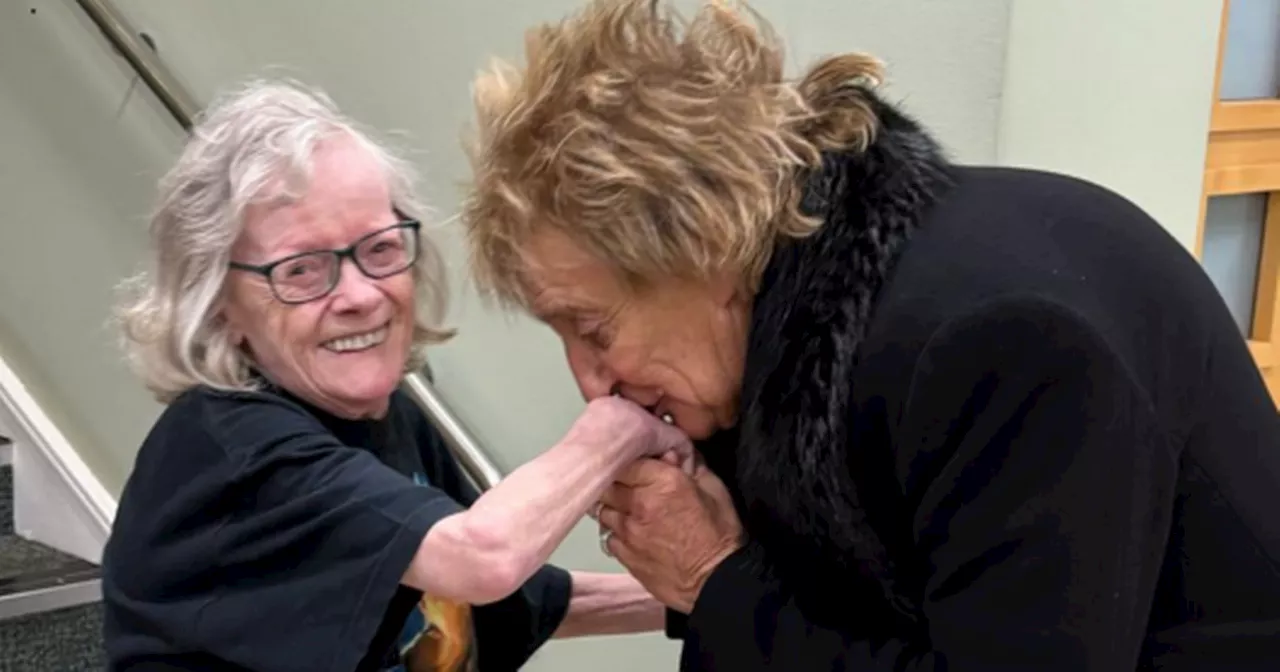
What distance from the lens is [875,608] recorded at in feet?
3.48

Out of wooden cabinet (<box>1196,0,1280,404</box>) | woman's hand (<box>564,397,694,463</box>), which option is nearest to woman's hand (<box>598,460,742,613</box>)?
woman's hand (<box>564,397,694,463</box>)

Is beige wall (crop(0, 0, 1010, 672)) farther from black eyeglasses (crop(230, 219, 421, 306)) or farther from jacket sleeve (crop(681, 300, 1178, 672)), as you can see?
jacket sleeve (crop(681, 300, 1178, 672))

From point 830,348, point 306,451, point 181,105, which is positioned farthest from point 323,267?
point 181,105

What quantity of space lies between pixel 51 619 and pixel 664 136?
1649 mm

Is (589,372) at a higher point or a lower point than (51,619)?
higher

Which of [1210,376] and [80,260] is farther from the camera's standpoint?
[80,260]

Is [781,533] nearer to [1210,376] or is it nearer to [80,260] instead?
[1210,376]

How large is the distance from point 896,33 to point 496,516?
82 cm

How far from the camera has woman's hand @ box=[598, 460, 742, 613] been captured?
47.4 inches

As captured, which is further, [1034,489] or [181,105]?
[181,105]

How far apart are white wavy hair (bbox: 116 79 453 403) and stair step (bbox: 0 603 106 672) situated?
993 millimetres

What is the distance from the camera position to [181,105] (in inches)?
89.9

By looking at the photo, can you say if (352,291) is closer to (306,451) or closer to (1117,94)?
(306,451)

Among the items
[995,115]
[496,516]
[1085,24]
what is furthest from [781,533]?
[1085,24]
